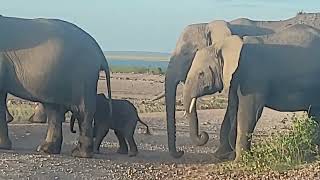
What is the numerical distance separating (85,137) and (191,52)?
296 centimetres

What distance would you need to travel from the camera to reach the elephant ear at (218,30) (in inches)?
630

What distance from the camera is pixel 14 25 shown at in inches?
571

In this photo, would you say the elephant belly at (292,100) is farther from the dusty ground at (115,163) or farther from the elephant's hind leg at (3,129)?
the elephant's hind leg at (3,129)

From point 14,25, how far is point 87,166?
3.00 meters

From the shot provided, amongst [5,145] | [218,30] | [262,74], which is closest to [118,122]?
[5,145]

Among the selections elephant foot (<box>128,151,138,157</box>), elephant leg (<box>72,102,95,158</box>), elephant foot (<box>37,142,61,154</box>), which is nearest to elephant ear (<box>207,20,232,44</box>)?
elephant foot (<box>128,151,138,157</box>)

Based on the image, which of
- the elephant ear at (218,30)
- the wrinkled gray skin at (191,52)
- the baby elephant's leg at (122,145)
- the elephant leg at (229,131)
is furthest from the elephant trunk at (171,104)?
the elephant ear at (218,30)

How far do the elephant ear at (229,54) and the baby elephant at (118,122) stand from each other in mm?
2387

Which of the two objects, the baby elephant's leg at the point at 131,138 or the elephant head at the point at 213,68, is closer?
the elephant head at the point at 213,68

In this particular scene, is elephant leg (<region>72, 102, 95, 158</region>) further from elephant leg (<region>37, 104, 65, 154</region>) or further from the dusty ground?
elephant leg (<region>37, 104, 65, 154</region>)

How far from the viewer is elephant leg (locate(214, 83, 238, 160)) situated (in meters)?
A: 14.5

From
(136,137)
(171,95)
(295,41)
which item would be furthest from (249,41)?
(136,137)

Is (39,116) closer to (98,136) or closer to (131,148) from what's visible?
(98,136)

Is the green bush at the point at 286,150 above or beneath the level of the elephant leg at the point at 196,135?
above
